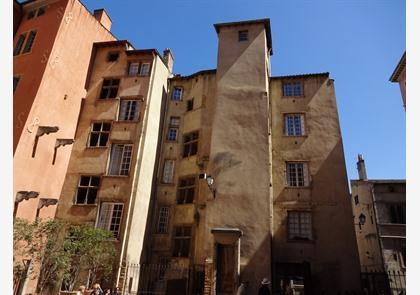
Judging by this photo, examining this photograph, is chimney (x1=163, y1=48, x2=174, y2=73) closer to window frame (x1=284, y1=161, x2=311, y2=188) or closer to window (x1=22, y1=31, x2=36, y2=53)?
window (x1=22, y1=31, x2=36, y2=53)

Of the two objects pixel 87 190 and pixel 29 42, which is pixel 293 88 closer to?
pixel 87 190

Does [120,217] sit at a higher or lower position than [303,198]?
lower

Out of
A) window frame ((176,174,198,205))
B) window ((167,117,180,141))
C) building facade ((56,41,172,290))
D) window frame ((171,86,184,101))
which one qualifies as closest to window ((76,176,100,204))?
building facade ((56,41,172,290))

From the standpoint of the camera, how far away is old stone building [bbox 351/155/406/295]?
2508cm

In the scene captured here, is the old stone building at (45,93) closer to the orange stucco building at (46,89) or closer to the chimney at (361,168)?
the orange stucco building at (46,89)

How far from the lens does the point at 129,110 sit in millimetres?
22547

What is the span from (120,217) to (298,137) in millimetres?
13481

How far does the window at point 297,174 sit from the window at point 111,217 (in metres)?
11.5

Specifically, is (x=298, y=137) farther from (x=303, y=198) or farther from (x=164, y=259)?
(x=164, y=259)

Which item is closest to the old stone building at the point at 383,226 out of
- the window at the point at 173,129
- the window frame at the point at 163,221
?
the window frame at the point at 163,221

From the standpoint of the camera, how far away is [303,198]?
65.2 feet

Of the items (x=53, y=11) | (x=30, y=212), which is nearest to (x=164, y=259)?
(x=30, y=212)

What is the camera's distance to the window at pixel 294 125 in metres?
22.1

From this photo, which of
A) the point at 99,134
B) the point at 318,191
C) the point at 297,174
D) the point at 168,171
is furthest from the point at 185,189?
the point at 318,191
